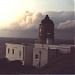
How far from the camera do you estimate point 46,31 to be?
8891 millimetres

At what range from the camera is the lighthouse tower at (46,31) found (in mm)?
8677

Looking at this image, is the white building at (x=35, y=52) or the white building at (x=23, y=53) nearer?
the white building at (x=35, y=52)

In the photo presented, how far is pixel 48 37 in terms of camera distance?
8.70m

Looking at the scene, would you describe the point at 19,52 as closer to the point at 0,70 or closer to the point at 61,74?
the point at 0,70

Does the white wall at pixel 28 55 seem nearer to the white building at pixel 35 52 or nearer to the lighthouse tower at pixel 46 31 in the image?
the white building at pixel 35 52

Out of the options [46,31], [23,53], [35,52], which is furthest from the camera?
[46,31]

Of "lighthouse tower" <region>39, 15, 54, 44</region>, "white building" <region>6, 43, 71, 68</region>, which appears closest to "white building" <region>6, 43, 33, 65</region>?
"white building" <region>6, 43, 71, 68</region>

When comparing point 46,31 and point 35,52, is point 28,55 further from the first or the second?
point 46,31

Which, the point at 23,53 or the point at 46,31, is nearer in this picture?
the point at 23,53

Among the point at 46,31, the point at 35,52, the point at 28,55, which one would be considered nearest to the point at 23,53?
the point at 28,55

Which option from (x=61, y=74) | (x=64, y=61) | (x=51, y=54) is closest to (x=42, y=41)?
(x=51, y=54)

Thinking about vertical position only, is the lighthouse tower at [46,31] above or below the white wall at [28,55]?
above

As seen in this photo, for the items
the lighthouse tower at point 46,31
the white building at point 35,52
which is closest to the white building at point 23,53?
the white building at point 35,52

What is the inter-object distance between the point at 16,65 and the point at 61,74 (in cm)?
202
